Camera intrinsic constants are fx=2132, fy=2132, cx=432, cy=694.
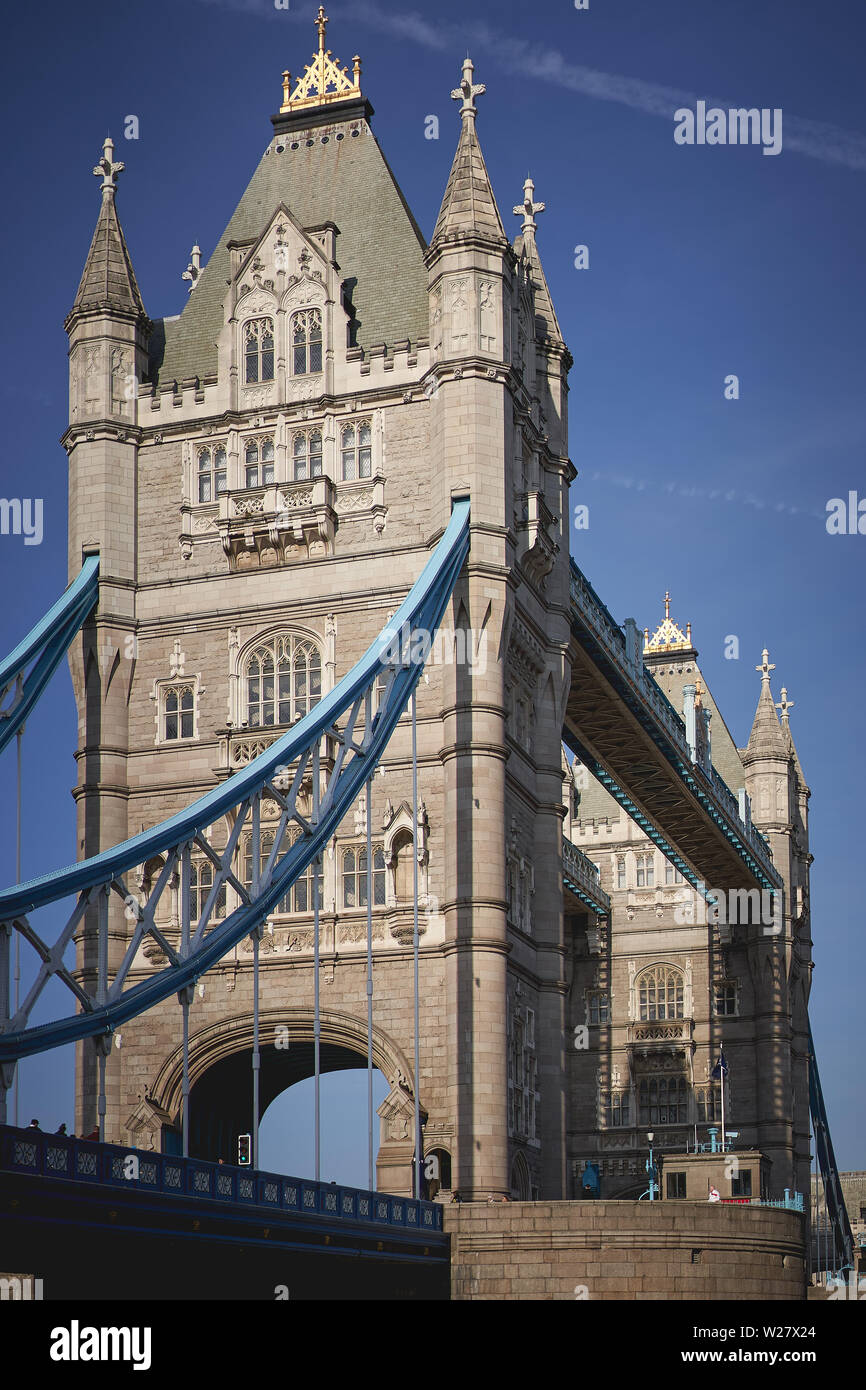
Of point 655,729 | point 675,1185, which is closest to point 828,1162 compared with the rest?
point 655,729

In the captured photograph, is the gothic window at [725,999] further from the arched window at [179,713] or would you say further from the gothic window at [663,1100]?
the arched window at [179,713]

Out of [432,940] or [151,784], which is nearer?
[432,940]

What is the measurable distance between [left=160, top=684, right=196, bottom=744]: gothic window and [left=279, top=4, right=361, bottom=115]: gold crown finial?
1443cm

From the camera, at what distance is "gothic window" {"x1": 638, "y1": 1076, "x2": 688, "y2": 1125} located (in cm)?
6902

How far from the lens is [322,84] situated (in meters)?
49.3

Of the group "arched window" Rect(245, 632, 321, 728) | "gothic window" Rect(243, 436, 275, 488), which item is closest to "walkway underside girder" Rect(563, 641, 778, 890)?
"arched window" Rect(245, 632, 321, 728)

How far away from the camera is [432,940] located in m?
40.6

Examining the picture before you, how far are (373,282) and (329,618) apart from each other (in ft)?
25.3

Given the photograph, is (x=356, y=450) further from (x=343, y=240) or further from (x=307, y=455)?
(x=343, y=240)

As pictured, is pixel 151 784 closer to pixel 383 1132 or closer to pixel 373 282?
pixel 383 1132

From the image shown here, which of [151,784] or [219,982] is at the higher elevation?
[151,784]

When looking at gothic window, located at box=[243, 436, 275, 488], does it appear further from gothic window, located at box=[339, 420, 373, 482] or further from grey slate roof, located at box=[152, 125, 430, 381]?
grey slate roof, located at box=[152, 125, 430, 381]
